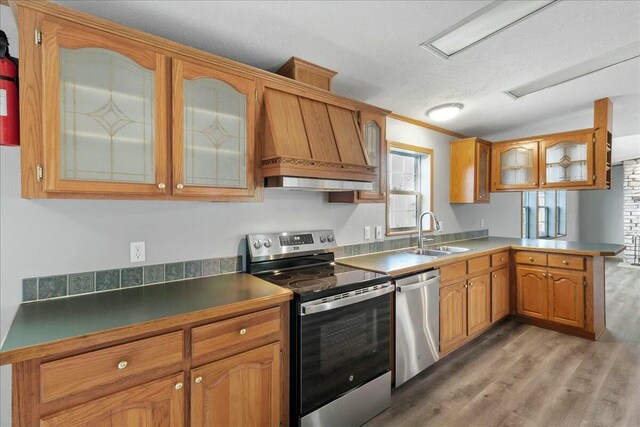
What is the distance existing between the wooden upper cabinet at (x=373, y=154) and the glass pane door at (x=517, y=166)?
92.1 inches

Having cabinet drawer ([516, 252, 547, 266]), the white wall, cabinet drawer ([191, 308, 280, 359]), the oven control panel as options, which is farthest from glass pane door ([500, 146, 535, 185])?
the white wall

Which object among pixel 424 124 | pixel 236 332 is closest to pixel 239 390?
pixel 236 332

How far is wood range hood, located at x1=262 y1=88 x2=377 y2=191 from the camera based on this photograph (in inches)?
74.2

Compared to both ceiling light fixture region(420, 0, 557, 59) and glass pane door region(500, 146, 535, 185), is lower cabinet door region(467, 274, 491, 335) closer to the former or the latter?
glass pane door region(500, 146, 535, 185)

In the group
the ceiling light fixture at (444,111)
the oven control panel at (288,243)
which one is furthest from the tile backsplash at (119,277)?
the ceiling light fixture at (444,111)

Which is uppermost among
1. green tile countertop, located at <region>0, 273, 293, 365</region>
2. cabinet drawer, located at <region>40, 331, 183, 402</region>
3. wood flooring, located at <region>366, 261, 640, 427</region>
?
green tile countertop, located at <region>0, 273, 293, 365</region>

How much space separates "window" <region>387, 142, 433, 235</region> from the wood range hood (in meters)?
1.13

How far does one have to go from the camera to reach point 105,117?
1436 mm

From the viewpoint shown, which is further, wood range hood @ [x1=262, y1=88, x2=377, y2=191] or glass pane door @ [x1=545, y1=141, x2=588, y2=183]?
glass pane door @ [x1=545, y1=141, x2=588, y2=183]

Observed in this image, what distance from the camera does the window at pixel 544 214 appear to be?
21.4 feet

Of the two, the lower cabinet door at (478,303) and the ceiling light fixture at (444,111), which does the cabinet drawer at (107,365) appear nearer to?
the lower cabinet door at (478,303)

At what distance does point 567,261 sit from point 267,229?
10.4 feet

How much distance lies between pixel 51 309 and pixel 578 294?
170 inches

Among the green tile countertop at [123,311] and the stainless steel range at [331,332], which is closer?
the green tile countertop at [123,311]
